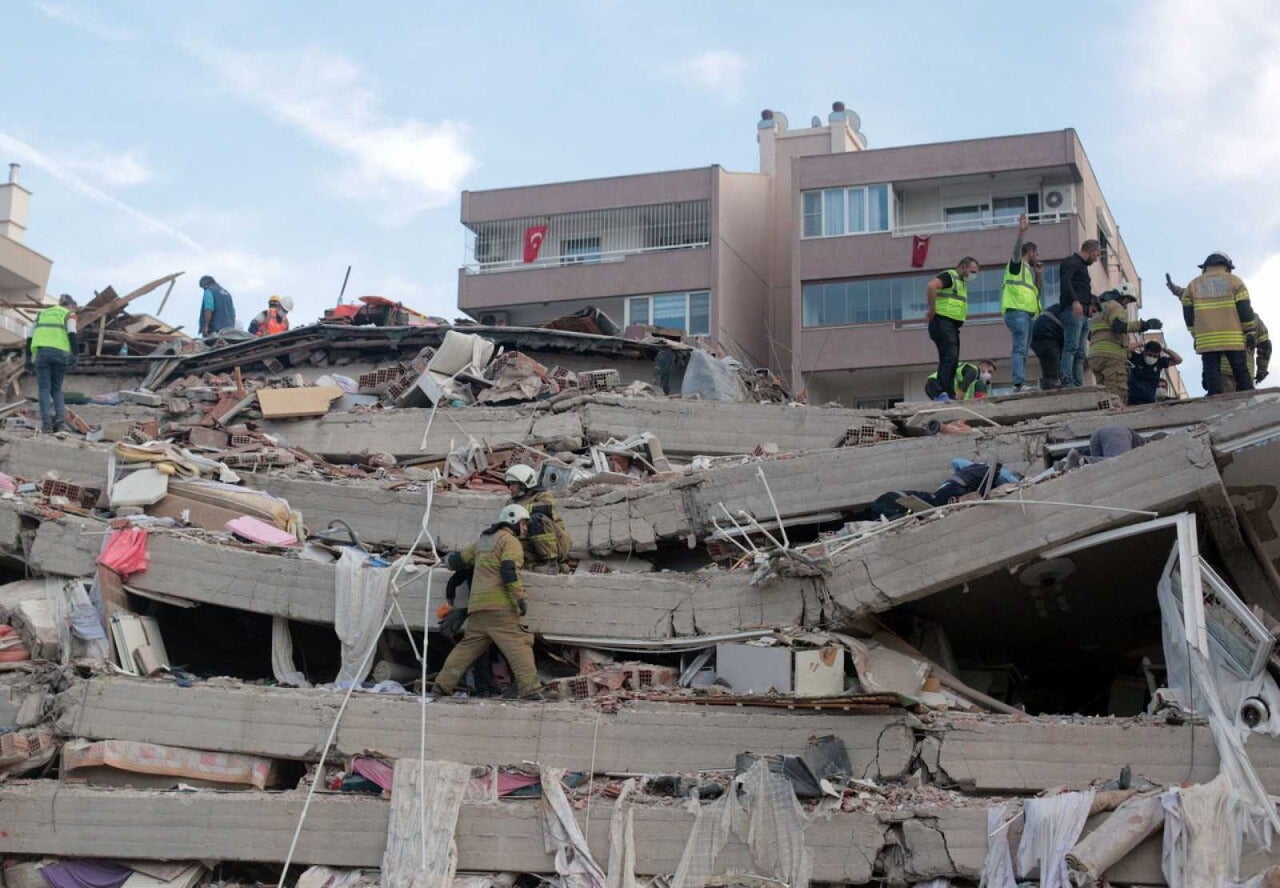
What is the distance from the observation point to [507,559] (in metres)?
10.5

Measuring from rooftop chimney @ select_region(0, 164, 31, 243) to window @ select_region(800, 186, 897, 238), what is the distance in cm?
1859

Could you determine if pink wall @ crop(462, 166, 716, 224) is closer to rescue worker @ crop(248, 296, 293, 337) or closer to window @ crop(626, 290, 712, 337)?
window @ crop(626, 290, 712, 337)

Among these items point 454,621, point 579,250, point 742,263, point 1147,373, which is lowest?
point 454,621

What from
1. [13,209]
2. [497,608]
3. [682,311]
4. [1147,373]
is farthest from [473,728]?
[13,209]

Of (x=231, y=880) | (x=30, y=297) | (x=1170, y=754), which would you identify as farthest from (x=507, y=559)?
(x=30, y=297)

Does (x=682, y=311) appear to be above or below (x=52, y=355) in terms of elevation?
above

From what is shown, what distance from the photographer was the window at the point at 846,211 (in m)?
32.4

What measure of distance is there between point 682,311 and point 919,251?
5.26 meters

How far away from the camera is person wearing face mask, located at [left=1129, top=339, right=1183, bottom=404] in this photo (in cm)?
1380

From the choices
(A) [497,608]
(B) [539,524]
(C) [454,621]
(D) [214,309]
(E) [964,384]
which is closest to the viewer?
(A) [497,608]

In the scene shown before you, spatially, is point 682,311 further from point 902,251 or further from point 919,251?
point 919,251

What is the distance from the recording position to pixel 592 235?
114 ft

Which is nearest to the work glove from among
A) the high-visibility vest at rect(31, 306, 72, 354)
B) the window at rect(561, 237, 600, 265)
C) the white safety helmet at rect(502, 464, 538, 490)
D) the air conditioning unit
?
the white safety helmet at rect(502, 464, 538, 490)

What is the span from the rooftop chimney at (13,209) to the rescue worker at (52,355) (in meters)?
22.5
